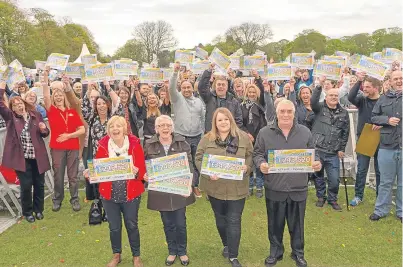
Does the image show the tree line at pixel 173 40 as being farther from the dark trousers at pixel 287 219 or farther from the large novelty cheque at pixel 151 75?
the dark trousers at pixel 287 219

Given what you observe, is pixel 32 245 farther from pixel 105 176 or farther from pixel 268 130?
pixel 268 130

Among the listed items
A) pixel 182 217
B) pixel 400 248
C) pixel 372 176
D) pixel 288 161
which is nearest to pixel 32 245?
pixel 182 217

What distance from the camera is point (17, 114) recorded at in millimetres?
6344

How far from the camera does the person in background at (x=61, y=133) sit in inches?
263

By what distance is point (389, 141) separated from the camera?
603 cm

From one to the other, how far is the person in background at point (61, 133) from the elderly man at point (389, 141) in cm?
509

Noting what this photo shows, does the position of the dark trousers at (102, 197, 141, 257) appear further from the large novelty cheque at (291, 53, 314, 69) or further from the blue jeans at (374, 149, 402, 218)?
the large novelty cheque at (291, 53, 314, 69)

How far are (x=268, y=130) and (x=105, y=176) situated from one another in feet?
6.71

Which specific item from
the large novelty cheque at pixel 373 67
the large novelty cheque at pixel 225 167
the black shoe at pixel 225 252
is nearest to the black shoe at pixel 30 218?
the black shoe at pixel 225 252

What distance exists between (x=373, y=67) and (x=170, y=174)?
3838 millimetres

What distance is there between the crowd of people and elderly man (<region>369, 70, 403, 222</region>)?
0.02 metres

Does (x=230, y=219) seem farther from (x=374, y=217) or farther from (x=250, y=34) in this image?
(x=250, y=34)

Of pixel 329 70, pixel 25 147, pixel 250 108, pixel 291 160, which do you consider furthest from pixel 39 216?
pixel 329 70

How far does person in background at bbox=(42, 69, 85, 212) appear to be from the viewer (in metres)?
6.67
